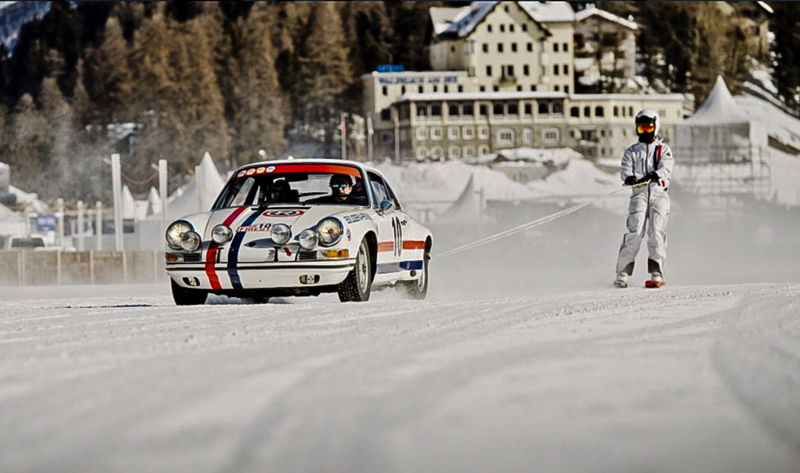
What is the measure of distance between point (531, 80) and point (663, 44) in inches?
859

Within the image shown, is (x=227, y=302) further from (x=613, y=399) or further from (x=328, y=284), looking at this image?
(x=613, y=399)

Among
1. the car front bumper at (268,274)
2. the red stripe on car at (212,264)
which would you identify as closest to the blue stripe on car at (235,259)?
the car front bumper at (268,274)

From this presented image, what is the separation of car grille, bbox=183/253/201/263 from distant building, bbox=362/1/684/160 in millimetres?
87944

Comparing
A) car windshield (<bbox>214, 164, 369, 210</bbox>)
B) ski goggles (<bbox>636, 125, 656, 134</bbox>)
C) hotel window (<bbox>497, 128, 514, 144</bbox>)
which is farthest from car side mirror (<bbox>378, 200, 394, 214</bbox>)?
hotel window (<bbox>497, 128, 514, 144</bbox>)

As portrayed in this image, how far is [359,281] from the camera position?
949 centimetres

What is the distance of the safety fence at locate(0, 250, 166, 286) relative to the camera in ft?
88.1

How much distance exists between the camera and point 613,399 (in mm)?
4262

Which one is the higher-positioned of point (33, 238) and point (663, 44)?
point (663, 44)

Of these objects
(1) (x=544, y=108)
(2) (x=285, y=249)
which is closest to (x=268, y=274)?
(2) (x=285, y=249)

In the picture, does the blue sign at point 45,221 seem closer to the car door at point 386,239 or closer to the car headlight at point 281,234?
the car door at point 386,239

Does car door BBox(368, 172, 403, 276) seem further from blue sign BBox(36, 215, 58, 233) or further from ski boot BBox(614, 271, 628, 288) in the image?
blue sign BBox(36, 215, 58, 233)

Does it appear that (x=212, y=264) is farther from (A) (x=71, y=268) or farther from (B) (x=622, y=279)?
(A) (x=71, y=268)

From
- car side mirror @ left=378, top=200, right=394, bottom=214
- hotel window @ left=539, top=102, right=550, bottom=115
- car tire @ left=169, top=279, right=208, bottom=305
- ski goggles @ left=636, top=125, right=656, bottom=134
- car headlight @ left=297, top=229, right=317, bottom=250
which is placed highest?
hotel window @ left=539, top=102, right=550, bottom=115

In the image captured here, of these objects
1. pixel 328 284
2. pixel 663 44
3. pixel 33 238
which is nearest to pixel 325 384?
pixel 328 284
